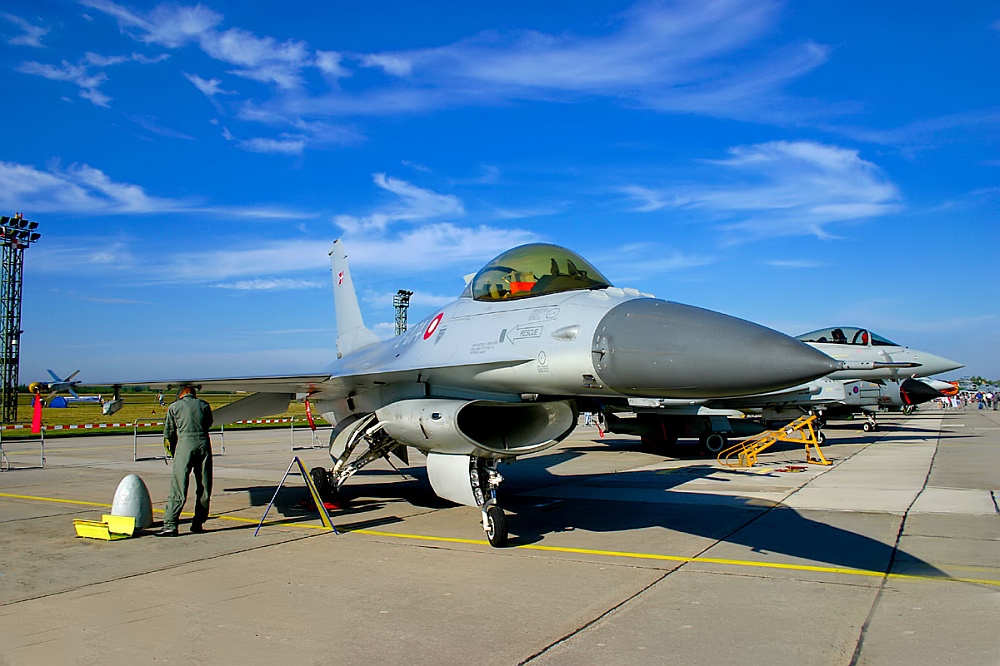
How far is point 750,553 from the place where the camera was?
6.12m

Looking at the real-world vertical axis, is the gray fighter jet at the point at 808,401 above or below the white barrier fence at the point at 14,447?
above

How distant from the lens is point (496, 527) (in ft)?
21.2

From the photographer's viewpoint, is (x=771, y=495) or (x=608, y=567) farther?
(x=771, y=495)

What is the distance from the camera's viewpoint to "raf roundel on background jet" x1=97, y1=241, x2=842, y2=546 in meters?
4.64

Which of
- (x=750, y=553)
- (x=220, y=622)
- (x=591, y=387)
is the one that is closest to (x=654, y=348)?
(x=591, y=387)

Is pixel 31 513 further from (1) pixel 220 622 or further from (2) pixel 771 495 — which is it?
(2) pixel 771 495

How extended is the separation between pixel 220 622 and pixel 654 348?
A: 344 centimetres

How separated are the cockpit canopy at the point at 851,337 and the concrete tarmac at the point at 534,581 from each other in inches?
427

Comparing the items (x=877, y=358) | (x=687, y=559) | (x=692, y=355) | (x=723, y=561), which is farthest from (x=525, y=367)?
(x=877, y=358)

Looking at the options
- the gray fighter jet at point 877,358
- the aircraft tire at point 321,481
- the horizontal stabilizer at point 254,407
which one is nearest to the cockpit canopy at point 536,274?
the aircraft tire at point 321,481

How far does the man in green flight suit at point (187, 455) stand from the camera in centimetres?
731

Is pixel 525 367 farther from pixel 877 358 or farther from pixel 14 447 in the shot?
pixel 14 447

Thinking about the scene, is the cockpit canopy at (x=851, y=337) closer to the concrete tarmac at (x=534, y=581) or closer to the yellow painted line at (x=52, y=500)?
the concrete tarmac at (x=534, y=581)

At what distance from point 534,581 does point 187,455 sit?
4267 millimetres
